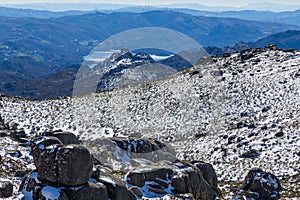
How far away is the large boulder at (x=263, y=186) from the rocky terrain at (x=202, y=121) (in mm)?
98

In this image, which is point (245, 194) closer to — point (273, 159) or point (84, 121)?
point (273, 159)

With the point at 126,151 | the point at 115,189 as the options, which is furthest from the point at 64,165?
the point at 126,151

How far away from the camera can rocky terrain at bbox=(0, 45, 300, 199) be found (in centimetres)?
3681

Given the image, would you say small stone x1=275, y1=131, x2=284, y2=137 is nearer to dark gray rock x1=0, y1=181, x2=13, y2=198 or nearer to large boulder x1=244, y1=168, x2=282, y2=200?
Result: large boulder x1=244, y1=168, x2=282, y2=200

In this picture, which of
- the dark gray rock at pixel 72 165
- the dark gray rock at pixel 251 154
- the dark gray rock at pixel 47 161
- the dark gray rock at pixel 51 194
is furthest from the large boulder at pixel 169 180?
the dark gray rock at pixel 251 154

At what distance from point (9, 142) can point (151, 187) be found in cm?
2170

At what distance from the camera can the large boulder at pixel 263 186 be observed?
1383 inches

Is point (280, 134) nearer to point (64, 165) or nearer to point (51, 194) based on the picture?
point (64, 165)

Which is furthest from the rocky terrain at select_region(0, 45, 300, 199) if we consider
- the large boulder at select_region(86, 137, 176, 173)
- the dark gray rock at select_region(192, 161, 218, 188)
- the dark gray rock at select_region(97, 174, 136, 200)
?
the dark gray rock at select_region(97, 174, 136, 200)

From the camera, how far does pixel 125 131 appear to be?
186 ft

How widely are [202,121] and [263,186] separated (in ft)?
84.1

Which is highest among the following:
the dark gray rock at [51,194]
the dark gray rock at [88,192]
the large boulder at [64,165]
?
the large boulder at [64,165]

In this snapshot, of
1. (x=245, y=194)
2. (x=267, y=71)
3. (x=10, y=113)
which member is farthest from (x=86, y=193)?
(x=267, y=71)

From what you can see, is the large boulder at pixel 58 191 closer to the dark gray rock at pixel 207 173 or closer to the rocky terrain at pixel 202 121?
the rocky terrain at pixel 202 121
